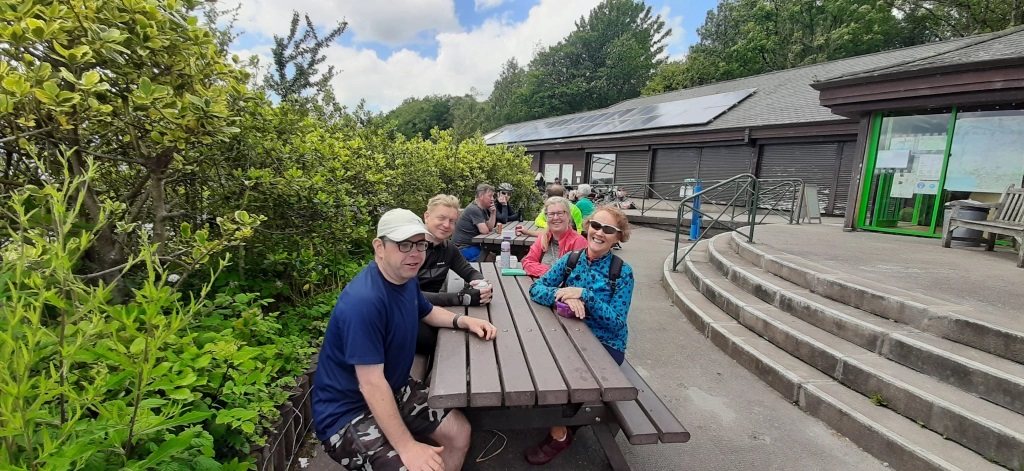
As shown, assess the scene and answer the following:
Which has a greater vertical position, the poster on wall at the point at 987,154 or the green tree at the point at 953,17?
the green tree at the point at 953,17

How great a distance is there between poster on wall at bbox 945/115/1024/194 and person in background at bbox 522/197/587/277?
698cm

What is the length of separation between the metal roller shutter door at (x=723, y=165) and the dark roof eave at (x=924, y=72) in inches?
248

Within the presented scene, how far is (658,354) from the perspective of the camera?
391 centimetres

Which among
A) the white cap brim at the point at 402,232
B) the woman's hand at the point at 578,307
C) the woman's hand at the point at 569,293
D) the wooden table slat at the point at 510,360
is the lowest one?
the wooden table slat at the point at 510,360

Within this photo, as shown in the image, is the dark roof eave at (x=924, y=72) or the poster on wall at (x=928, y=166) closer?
the dark roof eave at (x=924, y=72)

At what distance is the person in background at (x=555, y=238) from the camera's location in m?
3.68

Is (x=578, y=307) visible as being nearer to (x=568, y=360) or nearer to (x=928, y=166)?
(x=568, y=360)

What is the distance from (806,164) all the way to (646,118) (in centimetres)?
708

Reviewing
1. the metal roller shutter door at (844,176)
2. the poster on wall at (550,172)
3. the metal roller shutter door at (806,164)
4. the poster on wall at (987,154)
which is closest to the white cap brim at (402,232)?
the poster on wall at (987,154)

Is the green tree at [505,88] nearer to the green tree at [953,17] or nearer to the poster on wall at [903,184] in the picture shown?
the green tree at [953,17]

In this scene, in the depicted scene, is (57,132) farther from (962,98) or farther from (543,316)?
(962,98)

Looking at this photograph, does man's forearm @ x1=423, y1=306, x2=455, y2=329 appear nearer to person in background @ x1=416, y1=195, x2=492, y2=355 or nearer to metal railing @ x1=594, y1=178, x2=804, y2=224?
person in background @ x1=416, y1=195, x2=492, y2=355

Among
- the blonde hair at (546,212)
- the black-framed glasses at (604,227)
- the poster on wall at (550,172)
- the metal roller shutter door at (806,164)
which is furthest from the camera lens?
the poster on wall at (550,172)

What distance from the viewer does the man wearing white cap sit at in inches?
68.4
